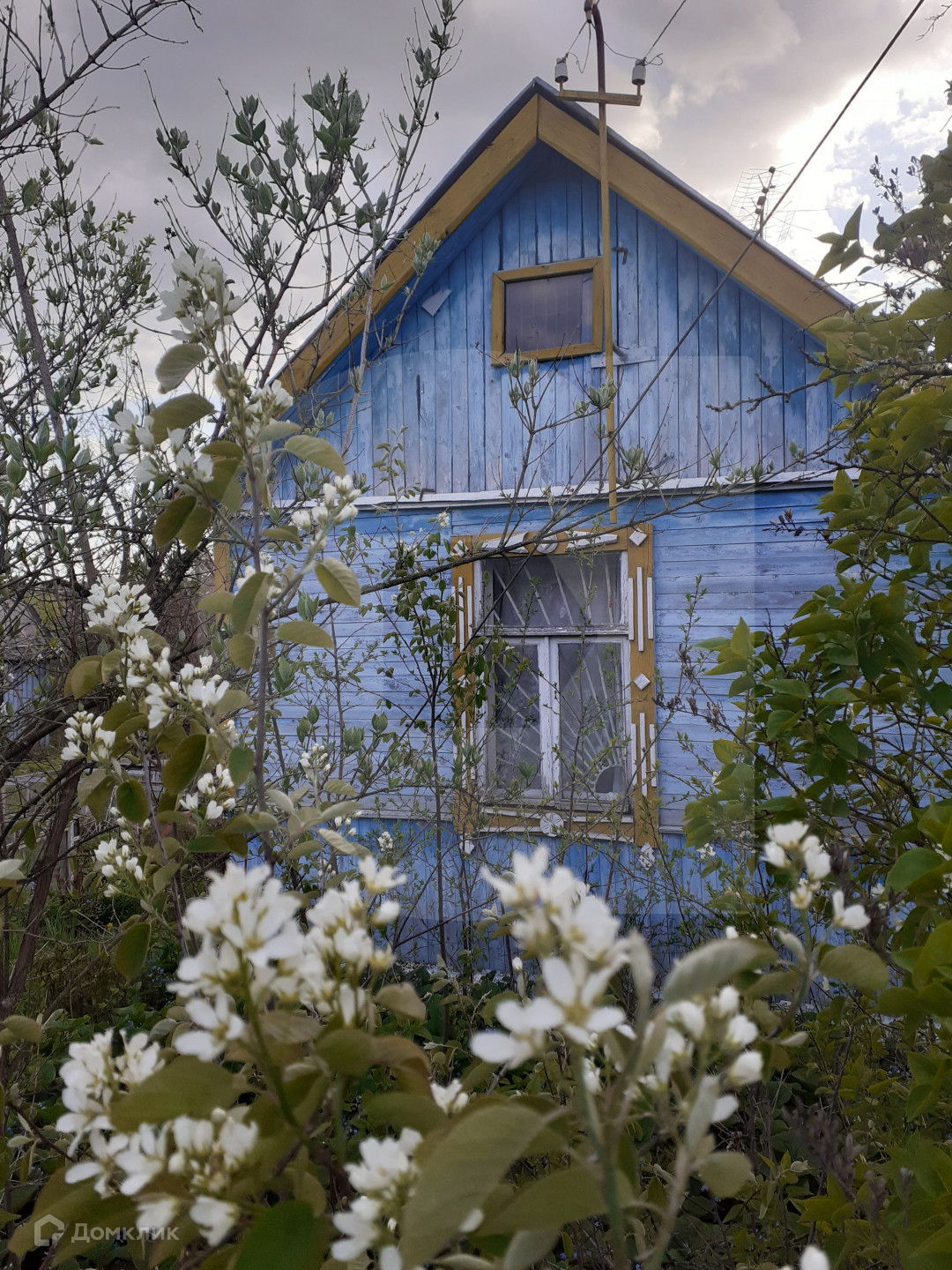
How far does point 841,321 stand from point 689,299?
7.03ft

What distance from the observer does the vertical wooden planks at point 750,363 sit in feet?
10.8

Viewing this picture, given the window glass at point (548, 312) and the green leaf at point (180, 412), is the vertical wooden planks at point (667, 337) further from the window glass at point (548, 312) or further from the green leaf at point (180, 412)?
the green leaf at point (180, 412)

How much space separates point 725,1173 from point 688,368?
347cm

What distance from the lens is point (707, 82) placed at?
244 centimetres

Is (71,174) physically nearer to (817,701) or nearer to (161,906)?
(161,906)

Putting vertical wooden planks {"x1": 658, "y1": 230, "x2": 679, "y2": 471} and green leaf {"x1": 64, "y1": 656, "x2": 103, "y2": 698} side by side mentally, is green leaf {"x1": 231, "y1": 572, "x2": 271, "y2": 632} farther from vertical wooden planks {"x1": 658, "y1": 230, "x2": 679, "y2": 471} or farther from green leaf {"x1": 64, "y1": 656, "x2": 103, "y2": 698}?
vertical wooden planks {"x1": 658, "y1": 230, "x2": 679, "y2": 471}

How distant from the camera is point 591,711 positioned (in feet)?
11.5

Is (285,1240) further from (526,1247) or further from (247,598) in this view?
(247,598)

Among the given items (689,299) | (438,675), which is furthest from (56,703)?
(689,299)

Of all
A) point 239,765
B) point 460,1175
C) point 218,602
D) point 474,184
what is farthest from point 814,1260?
point 474,184

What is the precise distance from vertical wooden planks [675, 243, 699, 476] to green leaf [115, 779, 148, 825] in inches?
113

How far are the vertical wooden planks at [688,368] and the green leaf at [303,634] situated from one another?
9.19 ft

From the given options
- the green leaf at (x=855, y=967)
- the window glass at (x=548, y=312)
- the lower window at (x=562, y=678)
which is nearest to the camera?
the green leaf at (x=855, y=967)

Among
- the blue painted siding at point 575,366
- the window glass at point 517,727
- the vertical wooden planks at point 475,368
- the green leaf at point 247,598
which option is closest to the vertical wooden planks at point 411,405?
the blue painted siding at point 575,366
